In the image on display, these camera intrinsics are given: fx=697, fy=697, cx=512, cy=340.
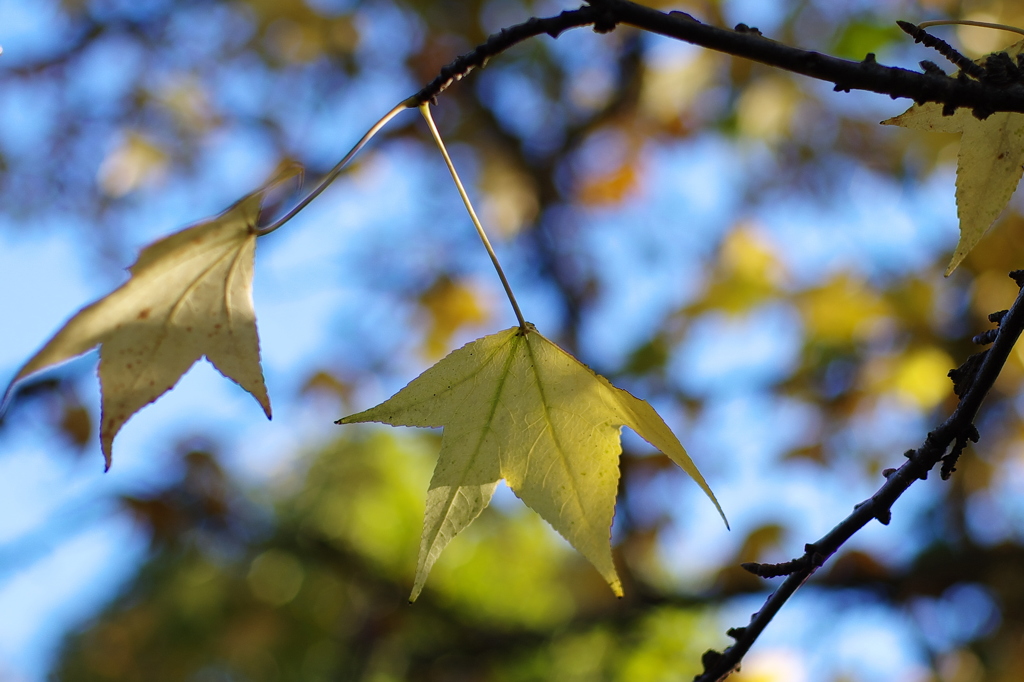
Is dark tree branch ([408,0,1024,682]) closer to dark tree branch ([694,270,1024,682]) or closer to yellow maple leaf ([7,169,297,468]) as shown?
dark tree branch ([694,270,1024,682])

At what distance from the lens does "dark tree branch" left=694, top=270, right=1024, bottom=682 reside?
549mm

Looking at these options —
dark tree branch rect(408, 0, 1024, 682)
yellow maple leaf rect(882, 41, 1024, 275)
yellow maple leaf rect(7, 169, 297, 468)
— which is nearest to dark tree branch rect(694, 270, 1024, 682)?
dark tree branch rect(408, 0, 1024, 682)

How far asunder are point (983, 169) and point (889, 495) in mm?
311

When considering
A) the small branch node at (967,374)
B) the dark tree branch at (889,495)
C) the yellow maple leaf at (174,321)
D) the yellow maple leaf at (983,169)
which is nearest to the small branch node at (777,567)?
the dark tree branch at (889,495)

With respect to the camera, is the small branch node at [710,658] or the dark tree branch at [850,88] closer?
the dark tree branch at [850,88]

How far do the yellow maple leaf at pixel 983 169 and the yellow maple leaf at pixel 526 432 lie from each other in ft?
1.10

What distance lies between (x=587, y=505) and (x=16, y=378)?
48 cm

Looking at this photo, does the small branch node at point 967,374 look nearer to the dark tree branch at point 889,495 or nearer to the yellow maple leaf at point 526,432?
the dark tree branch at point 889,495

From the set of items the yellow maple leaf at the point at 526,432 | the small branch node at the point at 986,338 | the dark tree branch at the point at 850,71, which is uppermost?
the dark tree branch at the point at 850,71

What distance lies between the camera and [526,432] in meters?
0.69

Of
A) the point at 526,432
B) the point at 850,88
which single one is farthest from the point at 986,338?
the point at 526,432

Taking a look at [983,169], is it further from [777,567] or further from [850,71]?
[777,567]

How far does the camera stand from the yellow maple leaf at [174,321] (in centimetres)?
61

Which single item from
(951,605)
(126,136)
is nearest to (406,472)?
(126,136)
